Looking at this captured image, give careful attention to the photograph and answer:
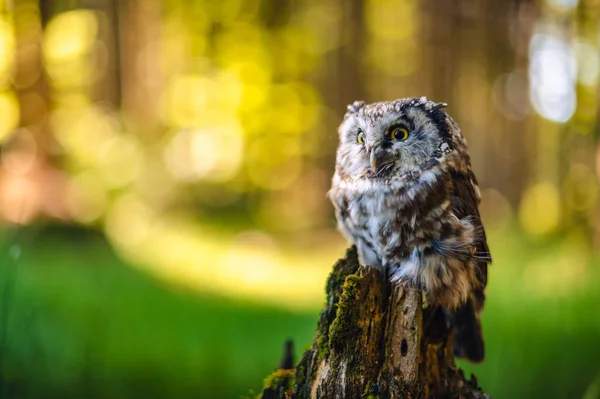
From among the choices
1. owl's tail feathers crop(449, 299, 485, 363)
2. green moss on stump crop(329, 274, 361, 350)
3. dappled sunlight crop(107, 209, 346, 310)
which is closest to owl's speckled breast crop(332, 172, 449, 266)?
green moss on stump crop(329, 274, 361, 350)

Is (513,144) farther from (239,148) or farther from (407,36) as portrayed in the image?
(239,148)

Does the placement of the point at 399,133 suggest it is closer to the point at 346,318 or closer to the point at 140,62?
the point at 346,318

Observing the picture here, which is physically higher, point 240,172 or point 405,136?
point 240,172

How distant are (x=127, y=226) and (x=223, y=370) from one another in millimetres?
1768

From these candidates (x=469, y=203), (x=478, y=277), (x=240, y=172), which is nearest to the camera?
(x=469, y=203)

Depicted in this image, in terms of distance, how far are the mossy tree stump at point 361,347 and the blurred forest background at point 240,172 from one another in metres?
1.38

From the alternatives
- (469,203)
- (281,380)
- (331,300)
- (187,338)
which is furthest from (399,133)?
(187,338)

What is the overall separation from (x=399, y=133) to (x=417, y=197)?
0.22 metres

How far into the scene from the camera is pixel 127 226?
417 centimetres

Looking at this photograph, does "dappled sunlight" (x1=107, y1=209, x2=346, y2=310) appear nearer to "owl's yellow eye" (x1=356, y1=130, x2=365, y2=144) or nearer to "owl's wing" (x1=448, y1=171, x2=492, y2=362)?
"owl's wing" (x1=448, y1=171, x2=492, y2=362)

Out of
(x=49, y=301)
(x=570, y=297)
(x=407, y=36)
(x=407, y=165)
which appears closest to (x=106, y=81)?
(x=49, y=301)

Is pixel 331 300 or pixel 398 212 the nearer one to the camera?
pixel 331 300

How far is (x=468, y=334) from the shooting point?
2.06m

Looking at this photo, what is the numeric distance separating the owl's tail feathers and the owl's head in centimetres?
64
